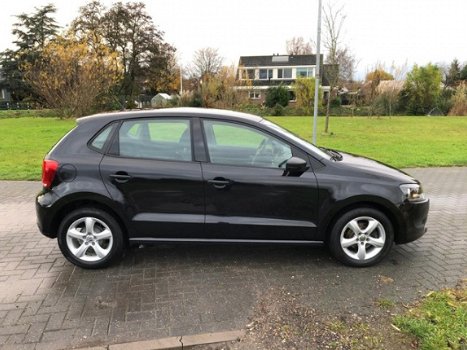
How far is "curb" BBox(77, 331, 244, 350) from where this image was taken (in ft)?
9.79

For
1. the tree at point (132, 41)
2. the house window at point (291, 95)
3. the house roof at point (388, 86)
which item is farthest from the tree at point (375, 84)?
the tree at point (132, 41)

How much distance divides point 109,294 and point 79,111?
2340cm

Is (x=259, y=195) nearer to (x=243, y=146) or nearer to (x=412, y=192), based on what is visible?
(x=243, y=146)

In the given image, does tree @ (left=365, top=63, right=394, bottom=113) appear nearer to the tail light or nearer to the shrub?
the shrub

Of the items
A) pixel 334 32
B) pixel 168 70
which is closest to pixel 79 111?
pixel 334 32

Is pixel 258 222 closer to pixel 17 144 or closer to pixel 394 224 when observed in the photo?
pixel 394 224

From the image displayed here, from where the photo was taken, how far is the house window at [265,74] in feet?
209

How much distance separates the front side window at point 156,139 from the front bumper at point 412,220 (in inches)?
89.2

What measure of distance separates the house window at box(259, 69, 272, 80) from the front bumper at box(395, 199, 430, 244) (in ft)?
202

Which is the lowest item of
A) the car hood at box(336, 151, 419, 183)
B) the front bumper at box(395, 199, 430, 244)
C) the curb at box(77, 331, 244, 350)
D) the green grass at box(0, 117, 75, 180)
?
the curb at box(77, 331, 244, 350)

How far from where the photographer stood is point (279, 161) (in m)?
4.17

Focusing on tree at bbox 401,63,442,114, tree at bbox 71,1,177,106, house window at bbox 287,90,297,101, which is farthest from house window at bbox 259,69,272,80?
tree at bbox 401,63,442,114

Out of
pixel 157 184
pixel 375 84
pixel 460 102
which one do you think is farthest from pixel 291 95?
pixel 157 184

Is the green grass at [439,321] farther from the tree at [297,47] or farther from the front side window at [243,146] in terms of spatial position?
the tree at [297,47]
